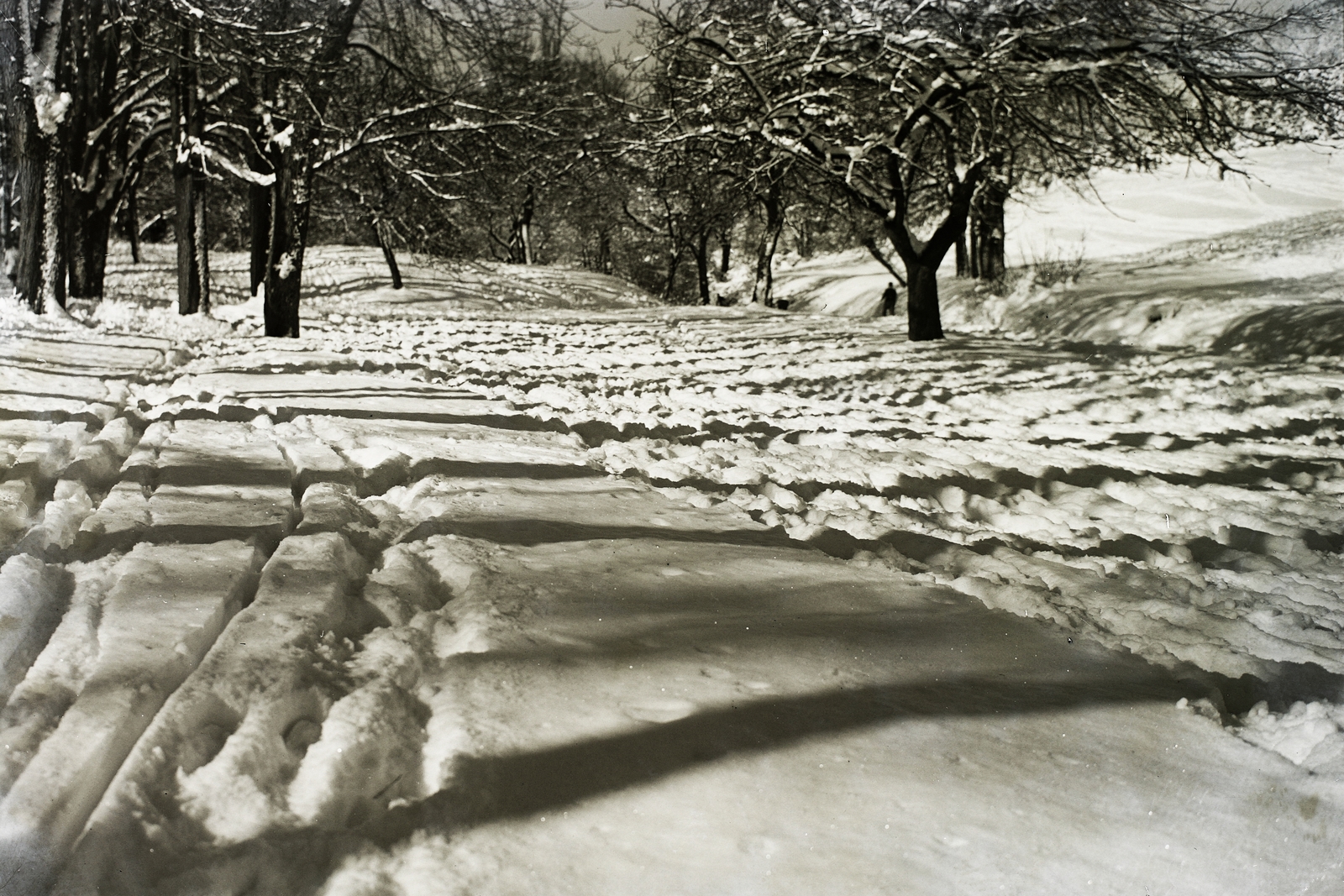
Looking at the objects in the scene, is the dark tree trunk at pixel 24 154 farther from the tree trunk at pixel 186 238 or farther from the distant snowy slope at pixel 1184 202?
the distant snowy slope at pixel 1184 202

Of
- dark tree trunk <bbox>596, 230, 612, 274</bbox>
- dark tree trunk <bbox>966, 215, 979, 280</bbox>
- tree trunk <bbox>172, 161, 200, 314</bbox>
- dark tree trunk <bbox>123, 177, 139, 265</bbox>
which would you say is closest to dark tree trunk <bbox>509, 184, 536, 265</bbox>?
dark tree trunk <bbox>596, 230, 612, 274</bbox>

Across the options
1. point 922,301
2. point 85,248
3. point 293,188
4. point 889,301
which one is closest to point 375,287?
point 85,248

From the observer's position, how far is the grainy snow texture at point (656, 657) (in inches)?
51.8

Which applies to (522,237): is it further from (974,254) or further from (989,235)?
(989,235)

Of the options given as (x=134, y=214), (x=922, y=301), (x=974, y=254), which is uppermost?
(x=134, y=214)

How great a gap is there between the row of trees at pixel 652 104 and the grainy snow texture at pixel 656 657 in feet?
13.5

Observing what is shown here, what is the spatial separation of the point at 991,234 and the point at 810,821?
15.3 metres

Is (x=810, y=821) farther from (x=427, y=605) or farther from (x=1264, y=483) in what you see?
(x=1264, y=483)

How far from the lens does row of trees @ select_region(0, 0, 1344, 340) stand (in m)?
7.33

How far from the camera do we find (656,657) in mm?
1923

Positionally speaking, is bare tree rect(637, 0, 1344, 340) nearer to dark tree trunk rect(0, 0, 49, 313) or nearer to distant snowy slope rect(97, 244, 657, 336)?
distant snowy slope rect(97, 244, 657, 336)

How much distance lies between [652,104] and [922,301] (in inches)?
160

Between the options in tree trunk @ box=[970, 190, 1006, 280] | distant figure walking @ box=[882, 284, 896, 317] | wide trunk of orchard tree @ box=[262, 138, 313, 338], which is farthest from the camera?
distant figure walking @ box=[882, 284, 896, 317]

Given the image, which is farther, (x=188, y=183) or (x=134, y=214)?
(x=134, y=214)
